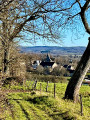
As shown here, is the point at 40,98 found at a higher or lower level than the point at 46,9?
lower

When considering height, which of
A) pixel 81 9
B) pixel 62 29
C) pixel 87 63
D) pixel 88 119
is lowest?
pixel 88 119

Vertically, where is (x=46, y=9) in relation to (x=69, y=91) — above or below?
above

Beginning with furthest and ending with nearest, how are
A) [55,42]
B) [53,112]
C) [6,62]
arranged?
[6,62] → [55,42] → [53,112]

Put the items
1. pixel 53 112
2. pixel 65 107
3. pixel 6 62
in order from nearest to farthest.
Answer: pixel 53 112 < pixel 65 107 < pixel 6 62

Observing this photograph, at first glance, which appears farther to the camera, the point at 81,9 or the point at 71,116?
the point at 81,9

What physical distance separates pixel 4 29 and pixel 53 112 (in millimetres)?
4408

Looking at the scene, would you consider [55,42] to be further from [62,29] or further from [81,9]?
[81,9]

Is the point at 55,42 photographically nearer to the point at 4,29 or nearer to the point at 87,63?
the point at 87,63

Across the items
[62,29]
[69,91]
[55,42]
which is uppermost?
[62,29]

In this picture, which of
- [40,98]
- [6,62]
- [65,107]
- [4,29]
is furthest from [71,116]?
[6,62]

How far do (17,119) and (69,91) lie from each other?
4.10 meters

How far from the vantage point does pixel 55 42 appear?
11.0 meters

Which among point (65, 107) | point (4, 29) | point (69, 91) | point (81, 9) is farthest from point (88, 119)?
point (81, 9)

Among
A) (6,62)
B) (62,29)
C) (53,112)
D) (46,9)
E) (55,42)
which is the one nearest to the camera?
(46,9)
